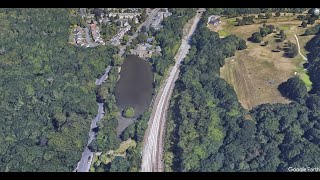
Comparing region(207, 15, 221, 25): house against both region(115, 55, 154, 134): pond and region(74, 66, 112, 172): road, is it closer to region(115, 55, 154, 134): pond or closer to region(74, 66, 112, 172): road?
region(115, 55, 154, 134): pond

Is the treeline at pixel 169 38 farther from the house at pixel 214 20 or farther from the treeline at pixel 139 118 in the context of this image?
the house at pixel 214 20

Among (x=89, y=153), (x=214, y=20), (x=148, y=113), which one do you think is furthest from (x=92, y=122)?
(x=214, y=20)

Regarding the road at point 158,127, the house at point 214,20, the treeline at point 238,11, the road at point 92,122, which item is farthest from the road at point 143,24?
the house at point 214,20

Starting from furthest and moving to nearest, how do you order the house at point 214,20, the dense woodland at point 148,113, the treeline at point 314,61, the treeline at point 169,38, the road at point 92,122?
1. the house at point 214,20
2. the treeline at point 169,38
3. the treeline at point 314,61
4. the road at point 92,122
5. the dense woodland at point 148,113

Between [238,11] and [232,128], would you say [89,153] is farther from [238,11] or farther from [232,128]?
[238,11]

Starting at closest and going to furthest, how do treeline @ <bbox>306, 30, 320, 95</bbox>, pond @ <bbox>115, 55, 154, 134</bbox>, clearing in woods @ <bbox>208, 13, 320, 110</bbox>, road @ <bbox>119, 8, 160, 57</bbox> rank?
pond @ <bbox>115, 55, 154, 134</bbox>
clearing in woods @ <bbox>208, 13, 320, 110</bbox>
treeline @ <bbox>306, 30, 320, 95</bbox>
road @ <bbox>119, 8, 160, 57</bbox>

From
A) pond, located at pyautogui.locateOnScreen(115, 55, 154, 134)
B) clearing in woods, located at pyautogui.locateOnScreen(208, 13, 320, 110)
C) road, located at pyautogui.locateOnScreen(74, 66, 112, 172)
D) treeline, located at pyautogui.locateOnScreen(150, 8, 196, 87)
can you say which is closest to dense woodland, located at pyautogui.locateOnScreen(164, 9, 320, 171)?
clearing in woods, located at pyautogui.locateOnScreen(208, 13, 320, 110)
